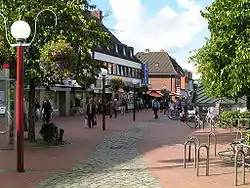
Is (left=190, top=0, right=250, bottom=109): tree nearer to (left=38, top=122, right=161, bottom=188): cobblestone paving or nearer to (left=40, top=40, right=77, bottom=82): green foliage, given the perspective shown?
(left=38, top=122, right=161, bottom=188): cobblestone paving

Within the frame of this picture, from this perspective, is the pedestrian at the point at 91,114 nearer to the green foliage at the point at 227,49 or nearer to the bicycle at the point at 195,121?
the bicycle at the point at 195,121

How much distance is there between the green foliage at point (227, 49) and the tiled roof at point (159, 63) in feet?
234

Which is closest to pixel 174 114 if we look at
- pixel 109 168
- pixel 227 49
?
pixel 227 49

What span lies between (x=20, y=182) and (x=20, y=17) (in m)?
6.30

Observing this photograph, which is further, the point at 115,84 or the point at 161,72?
the point at 161,72

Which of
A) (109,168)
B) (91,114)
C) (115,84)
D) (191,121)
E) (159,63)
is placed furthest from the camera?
(159,63)

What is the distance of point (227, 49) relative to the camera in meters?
12.4

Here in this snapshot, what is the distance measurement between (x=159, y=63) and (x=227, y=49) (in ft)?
246

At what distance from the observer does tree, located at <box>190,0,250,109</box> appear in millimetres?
11469

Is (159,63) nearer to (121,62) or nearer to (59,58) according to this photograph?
(121,62)

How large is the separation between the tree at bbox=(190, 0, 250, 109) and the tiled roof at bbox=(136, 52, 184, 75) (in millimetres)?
71294

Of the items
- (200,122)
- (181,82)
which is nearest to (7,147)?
(200,122)

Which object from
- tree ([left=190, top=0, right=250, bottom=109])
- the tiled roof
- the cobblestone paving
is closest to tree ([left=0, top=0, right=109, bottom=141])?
the cobblestone paving

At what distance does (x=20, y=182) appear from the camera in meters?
9.27
